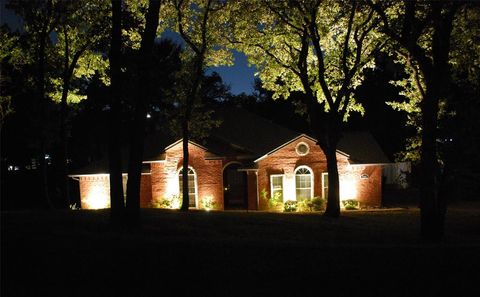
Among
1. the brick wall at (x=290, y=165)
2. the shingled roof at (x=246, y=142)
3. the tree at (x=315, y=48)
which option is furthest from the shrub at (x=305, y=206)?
the tree at (x=315, y=48)

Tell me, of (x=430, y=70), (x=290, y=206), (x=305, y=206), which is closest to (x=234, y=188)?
(x=290, y=206)

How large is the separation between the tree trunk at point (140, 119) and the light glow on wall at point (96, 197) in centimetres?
1733

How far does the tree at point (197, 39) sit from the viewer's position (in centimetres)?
2370

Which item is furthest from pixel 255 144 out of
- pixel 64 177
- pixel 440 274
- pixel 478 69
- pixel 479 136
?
pixel 440 274

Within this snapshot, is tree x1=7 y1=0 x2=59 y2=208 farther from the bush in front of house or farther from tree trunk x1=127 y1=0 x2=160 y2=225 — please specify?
the bush in front of house

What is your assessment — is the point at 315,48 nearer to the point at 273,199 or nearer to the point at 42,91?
the point at 273,199

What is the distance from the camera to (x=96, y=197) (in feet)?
102

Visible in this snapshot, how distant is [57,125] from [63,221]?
34.3 feet

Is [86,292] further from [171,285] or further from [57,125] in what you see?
[57,125]

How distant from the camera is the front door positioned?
32438 millimetres

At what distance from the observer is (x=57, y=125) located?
2448cm

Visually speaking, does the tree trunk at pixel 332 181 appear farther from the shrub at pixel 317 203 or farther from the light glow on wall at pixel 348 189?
the light glow on wall at pixel 348 189

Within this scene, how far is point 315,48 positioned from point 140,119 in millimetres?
10780

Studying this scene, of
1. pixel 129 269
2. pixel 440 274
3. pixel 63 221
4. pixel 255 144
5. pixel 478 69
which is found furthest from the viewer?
pixel 255 144
